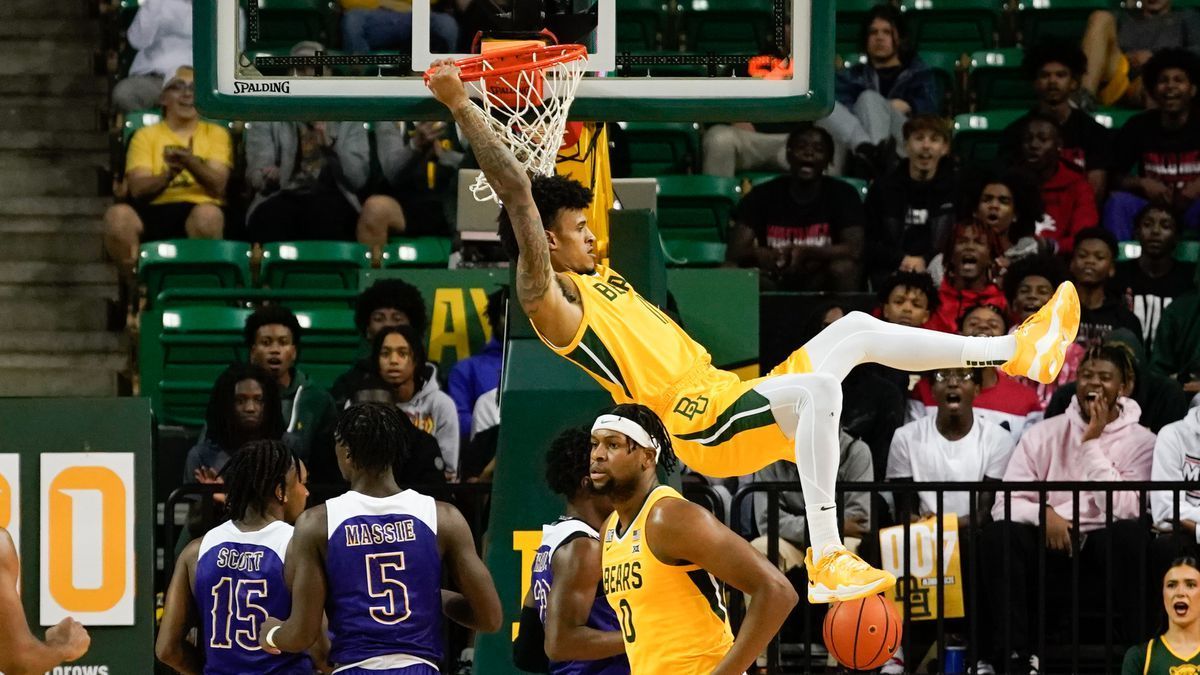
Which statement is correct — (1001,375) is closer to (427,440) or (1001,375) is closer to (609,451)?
(427,440)

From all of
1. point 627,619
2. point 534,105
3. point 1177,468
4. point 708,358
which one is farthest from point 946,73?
point 627,619

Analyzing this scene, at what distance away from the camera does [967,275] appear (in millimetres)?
10648

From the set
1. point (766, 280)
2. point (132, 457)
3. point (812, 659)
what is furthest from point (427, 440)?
point (766, 280)

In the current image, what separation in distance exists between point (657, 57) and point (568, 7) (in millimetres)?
428

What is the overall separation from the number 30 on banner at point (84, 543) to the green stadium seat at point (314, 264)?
11.5 feet

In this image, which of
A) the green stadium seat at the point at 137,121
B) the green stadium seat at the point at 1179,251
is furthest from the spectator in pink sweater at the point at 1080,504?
the green stadium seat at the point at 137,121

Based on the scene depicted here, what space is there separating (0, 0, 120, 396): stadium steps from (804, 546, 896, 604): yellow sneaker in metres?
7.05

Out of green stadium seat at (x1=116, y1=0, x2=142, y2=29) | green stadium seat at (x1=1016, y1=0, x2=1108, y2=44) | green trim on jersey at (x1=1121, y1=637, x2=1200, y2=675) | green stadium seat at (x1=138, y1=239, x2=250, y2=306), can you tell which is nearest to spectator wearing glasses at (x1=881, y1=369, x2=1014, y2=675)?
green trim on jersey at (x1=1121, y1=637, x2=1200, y2=675)

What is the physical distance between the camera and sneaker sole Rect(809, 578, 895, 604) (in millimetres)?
6195

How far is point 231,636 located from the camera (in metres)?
6.89

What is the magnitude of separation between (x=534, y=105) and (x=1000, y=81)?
287 inches

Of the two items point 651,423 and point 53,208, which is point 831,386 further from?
point 53,208

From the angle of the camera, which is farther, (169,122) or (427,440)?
(169,122)

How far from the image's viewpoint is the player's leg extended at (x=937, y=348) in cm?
650
